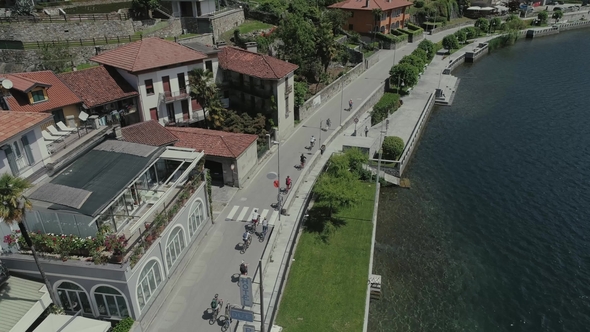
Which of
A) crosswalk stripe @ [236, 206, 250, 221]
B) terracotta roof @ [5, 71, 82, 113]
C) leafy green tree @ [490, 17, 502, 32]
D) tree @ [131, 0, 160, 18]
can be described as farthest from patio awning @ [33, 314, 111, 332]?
leafy green tree @ [490, 17, 502, 32]

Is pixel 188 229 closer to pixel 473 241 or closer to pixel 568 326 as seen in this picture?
pixel 473 241

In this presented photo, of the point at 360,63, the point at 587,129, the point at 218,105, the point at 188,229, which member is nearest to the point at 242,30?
the point at 360,63

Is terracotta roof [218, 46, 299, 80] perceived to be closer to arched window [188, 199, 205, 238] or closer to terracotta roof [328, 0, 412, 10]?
arched window [188, 199, 205, 238]

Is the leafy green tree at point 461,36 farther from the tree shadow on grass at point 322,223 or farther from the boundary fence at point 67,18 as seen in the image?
the tree shadow on grass at point 322,223

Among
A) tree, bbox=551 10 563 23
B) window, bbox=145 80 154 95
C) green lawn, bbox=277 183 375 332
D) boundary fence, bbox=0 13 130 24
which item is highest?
boundary fence, bbox=0 13 130 24

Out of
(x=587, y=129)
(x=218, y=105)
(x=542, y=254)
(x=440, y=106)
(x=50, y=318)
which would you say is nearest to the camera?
(x=50, y=318)
